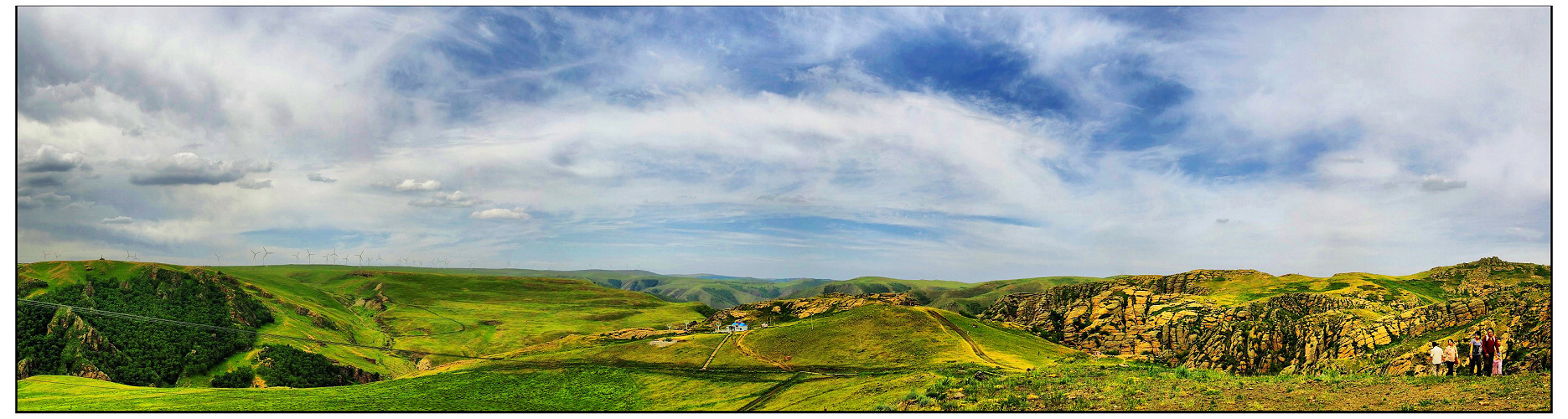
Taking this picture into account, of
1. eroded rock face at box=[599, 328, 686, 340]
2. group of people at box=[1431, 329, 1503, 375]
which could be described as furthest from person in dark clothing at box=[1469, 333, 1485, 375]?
eroded rock face at box=[599, 328, 686, 340]

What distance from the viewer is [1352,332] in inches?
2005

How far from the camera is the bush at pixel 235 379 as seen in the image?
132000mm

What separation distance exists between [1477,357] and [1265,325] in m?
A: 36.1

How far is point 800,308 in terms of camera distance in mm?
167500

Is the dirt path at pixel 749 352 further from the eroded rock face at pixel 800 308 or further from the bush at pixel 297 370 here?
the bush at pixel 297 370

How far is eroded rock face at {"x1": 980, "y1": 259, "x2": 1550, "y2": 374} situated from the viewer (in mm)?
38406

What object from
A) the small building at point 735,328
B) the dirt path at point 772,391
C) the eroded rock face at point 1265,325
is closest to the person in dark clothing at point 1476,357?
the eroded rock face at point 1265,325

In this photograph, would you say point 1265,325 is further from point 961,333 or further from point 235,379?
point 235,379

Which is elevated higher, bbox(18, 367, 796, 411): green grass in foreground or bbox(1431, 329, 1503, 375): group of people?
bbox(1431, 329, 1503, 375): group of people

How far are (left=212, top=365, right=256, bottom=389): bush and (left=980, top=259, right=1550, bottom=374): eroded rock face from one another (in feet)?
601

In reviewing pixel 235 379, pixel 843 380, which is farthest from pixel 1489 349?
pixel 235 379

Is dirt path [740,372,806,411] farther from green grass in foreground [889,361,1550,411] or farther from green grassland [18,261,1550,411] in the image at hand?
green grass in foreground [889,361,1550,411]

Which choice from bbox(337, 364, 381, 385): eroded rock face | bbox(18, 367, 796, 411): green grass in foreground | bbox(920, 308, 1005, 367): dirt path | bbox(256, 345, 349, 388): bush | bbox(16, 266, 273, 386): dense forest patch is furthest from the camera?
bbox(337, 364, 381, 385): eroded rock face

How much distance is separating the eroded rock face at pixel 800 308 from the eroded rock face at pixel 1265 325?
3301 cm
